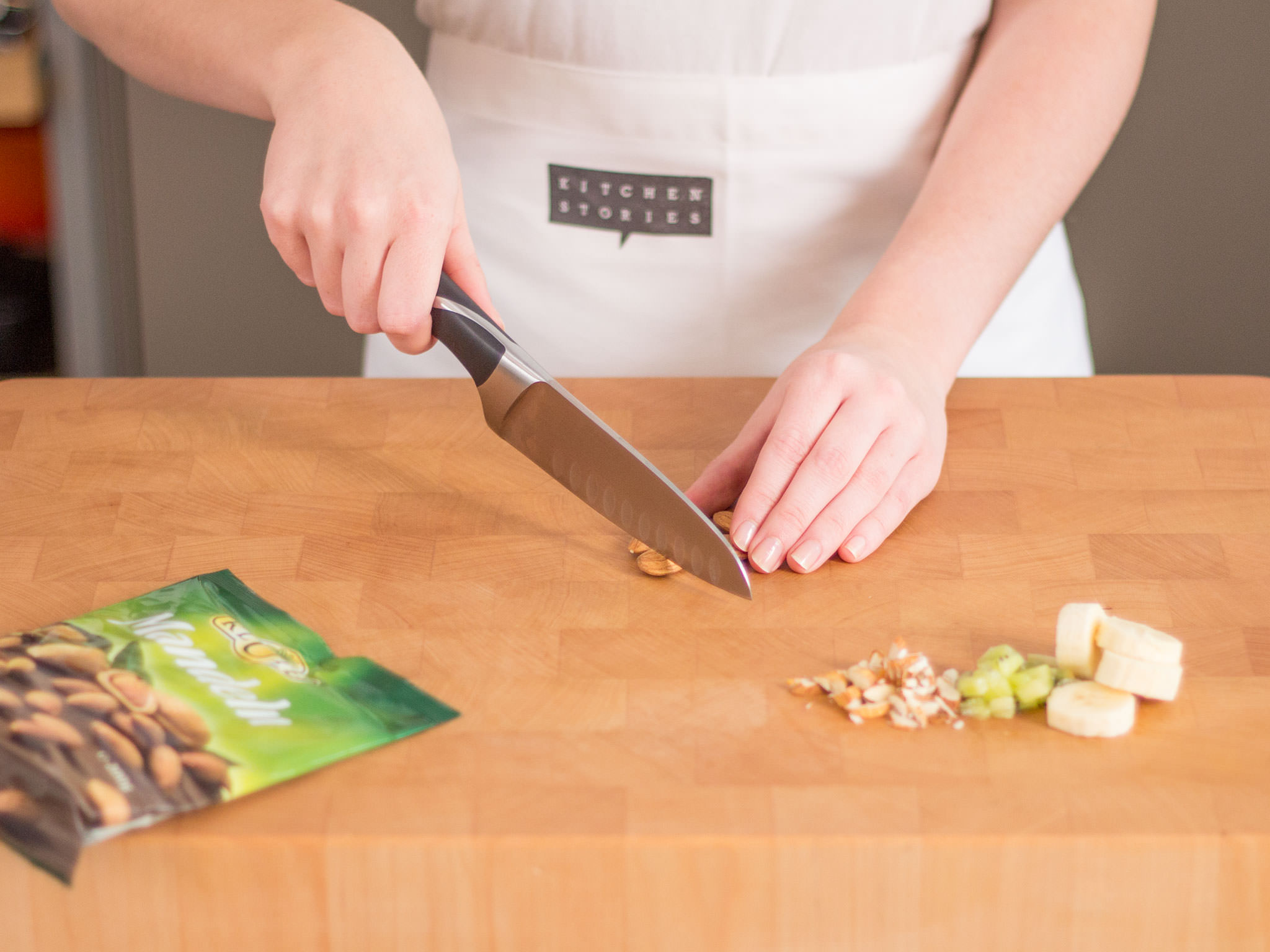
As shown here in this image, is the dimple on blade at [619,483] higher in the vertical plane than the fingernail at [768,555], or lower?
higher

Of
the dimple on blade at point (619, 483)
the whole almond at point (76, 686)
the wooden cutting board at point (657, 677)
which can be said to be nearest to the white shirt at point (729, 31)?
the wooden cutting board at point (657, 677)

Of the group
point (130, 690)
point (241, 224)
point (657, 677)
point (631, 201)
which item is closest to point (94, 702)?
point (130, 690)

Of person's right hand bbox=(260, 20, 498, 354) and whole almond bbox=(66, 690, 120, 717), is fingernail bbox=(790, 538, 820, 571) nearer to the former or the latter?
person's right hand bbox=(260, 20, 498, 354)

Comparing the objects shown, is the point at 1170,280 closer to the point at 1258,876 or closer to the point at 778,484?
the point at 778,484

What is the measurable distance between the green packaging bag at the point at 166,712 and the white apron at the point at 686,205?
0.53 meters

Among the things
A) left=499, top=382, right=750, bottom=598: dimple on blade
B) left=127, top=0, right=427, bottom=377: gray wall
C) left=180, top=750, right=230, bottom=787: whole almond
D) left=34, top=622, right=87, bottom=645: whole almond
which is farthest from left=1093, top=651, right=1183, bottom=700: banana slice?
left=127, top=0, right=427, bottom=377: gray wall

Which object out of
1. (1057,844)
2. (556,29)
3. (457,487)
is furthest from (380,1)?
(1057,844)

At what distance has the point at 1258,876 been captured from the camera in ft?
1.98

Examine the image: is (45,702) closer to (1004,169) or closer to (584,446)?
(584,446)

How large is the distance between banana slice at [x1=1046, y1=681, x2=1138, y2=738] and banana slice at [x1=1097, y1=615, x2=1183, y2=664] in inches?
0.9

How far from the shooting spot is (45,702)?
2.11 feet

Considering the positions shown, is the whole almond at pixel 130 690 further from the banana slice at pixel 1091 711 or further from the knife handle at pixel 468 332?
the banana slice at pixel 1091 711

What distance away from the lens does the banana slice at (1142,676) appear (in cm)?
67

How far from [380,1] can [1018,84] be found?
3.53 ft
